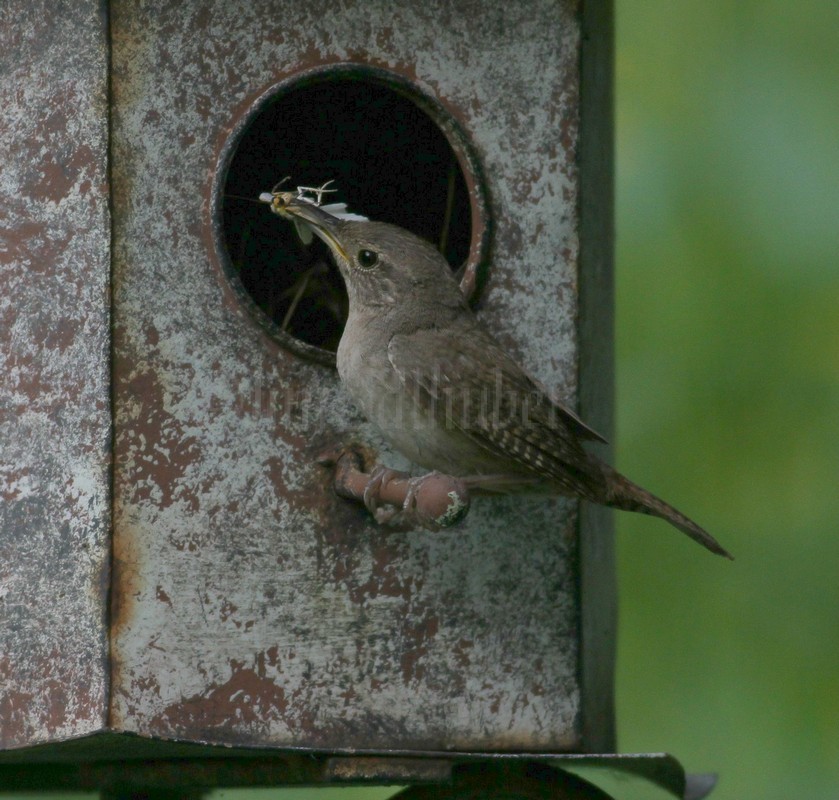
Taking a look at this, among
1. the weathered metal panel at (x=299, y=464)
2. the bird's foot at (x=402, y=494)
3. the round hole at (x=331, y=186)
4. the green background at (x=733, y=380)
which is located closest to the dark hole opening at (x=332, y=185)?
the round hole at (x=331, y=186)

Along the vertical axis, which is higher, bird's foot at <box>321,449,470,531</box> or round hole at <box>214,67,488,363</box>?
round hole at <box>214,67,488,363</box>

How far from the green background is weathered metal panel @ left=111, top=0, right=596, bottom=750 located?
139 cm

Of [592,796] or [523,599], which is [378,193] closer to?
[523,599]

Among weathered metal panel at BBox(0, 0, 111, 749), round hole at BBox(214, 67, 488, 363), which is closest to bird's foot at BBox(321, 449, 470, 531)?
weathered metal panel at BBox(0, 0, 111, 749)

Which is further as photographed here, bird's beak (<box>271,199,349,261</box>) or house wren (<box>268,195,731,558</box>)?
bird's beak (<box>271,199,349,261</box>)

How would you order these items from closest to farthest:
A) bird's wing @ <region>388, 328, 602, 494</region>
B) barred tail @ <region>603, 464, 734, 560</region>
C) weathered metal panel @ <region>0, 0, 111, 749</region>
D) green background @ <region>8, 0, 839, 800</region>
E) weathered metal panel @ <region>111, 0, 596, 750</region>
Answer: weathered metal panel @ <region>0, 0, 111, 749</region> < weathered metal panel @ <region>111, 0, 596, 750</region> < bird's wing @ <region>388, 328, 602, 494</region> < barred tail @ <region>603, 464, 734, 560</region> < green background @ <region>8, 0, 839, 800</region>

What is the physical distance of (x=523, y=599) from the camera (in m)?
4.28

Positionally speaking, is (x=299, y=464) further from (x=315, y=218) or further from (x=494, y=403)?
(x=315, y=218)

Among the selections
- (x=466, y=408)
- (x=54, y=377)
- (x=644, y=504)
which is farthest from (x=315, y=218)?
(x=644, y=504)

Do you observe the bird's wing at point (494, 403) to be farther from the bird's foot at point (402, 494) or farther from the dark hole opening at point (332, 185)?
the dark hole opening at point (332, 185)

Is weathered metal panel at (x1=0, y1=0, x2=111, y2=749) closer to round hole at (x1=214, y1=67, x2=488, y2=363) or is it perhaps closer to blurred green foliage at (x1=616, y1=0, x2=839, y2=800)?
round hole at (x1=214, y1=67, x2=488, y2=363)

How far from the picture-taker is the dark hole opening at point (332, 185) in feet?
16.0

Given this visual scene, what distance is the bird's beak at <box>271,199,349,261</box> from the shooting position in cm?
433

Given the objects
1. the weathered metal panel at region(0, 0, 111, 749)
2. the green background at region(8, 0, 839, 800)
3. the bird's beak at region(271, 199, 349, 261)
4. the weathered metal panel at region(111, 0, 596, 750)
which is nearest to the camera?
the weathered metal panel at region(0, 0, 111, 749)
